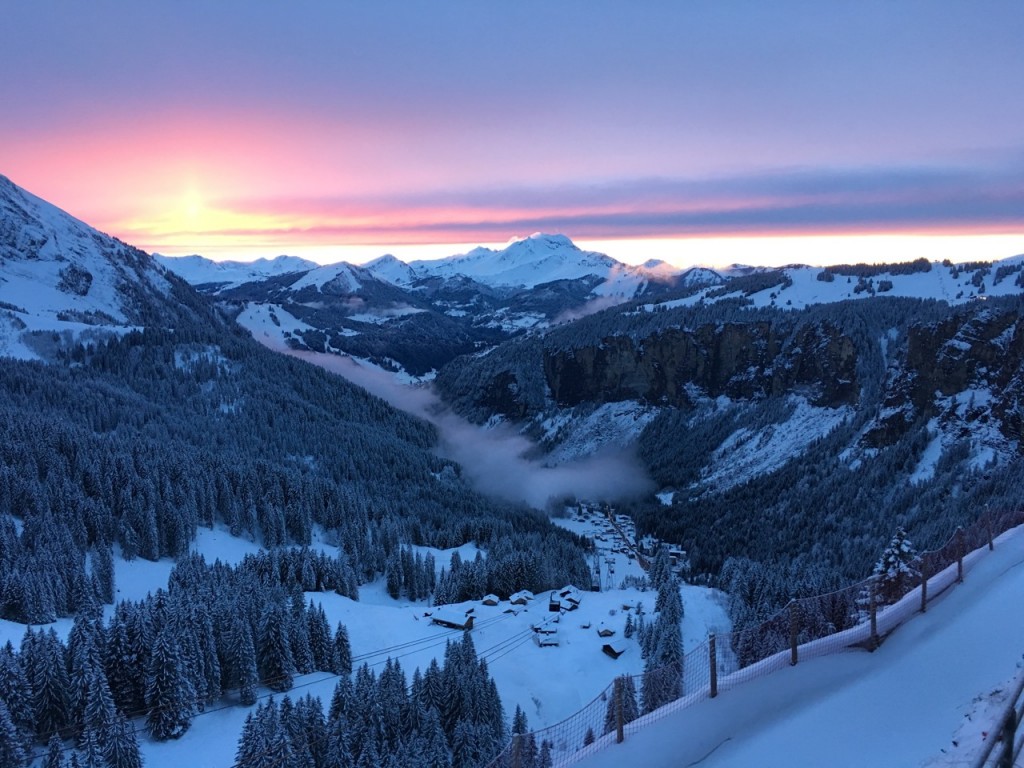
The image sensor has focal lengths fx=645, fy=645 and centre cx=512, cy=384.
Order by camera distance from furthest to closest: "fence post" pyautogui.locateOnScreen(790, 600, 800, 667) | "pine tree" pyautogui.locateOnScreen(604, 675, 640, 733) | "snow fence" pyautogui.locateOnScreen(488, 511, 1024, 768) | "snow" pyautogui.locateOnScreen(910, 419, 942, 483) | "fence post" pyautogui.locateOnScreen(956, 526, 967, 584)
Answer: "snow" pyautogui.locateOnScreen(910, 419, 942, 483)
"fence post" pyautogui.locateOnScreen(956, 526, 967, 584)
"fence post" pyautogui.locateOnScreen(790, 600, 800, 667)
"snow fence" pyautogui.locateOnScreen(488, 511, 1024, 768)
"pine tree" pyautogui.locateOnScreen(604, 675, 640, 733)

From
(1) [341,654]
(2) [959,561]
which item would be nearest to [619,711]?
(2) [959,561]

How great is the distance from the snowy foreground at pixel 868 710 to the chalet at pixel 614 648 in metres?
49.0

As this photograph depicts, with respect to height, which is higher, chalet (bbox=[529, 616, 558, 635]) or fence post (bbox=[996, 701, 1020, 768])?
fence post (bbox=[996, 701, 1020, 768])

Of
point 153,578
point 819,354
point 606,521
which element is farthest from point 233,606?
point 819,354

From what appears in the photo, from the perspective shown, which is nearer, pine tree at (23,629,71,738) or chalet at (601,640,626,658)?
pine tree at (23,629,71,738)

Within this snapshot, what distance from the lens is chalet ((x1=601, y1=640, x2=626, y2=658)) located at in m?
63.4

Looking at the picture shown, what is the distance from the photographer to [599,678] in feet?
198

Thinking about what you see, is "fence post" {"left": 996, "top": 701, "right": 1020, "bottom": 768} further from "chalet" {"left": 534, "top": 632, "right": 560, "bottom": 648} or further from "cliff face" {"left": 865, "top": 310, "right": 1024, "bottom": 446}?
"cliff face" {"left": 865, "top": 310, "right": 1024, "bottom": 446}

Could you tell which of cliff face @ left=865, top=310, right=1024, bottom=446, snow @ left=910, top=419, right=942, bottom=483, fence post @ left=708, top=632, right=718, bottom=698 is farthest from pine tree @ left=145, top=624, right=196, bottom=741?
cliff face @ left=865, top=310, right=1024, bottom=446

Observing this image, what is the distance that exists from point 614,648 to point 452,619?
18.3 m

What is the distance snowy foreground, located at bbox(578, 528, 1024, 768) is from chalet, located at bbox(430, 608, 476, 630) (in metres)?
57.4

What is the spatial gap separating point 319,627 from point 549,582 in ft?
120

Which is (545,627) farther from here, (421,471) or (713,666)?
(421,471)

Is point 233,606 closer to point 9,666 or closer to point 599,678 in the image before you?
point 9,666
